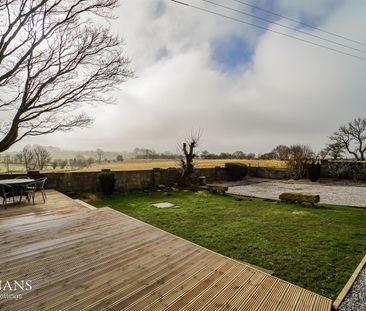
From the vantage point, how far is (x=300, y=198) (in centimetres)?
853

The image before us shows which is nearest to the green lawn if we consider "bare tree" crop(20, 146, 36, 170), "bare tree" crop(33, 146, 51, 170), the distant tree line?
"bare tree" crop(20, 146, 36, 170)

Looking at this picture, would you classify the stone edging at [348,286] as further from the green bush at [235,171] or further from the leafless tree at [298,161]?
the leafless tree at [298,161]

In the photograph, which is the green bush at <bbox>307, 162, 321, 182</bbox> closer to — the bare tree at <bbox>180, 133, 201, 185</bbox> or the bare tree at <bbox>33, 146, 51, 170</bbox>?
the bare tree at <bbox>180, 133, 201, 185</bbox>

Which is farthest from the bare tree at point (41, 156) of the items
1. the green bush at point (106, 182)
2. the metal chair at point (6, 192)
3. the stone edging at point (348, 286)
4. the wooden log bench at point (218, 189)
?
the stone edging at point (348, 286)

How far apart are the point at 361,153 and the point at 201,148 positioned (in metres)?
21.7

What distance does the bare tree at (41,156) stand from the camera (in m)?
21.1

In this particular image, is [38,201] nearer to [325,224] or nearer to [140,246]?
[140,246]

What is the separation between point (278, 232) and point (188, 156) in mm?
8404

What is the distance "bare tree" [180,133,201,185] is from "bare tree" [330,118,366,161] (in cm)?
2019

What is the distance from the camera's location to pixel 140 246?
356cm

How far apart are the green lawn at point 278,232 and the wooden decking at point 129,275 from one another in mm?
975

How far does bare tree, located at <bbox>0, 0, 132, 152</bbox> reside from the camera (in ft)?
22.3

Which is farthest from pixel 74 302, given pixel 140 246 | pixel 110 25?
pixel 110 25

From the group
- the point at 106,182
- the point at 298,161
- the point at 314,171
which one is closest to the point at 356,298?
the point at 106,182
